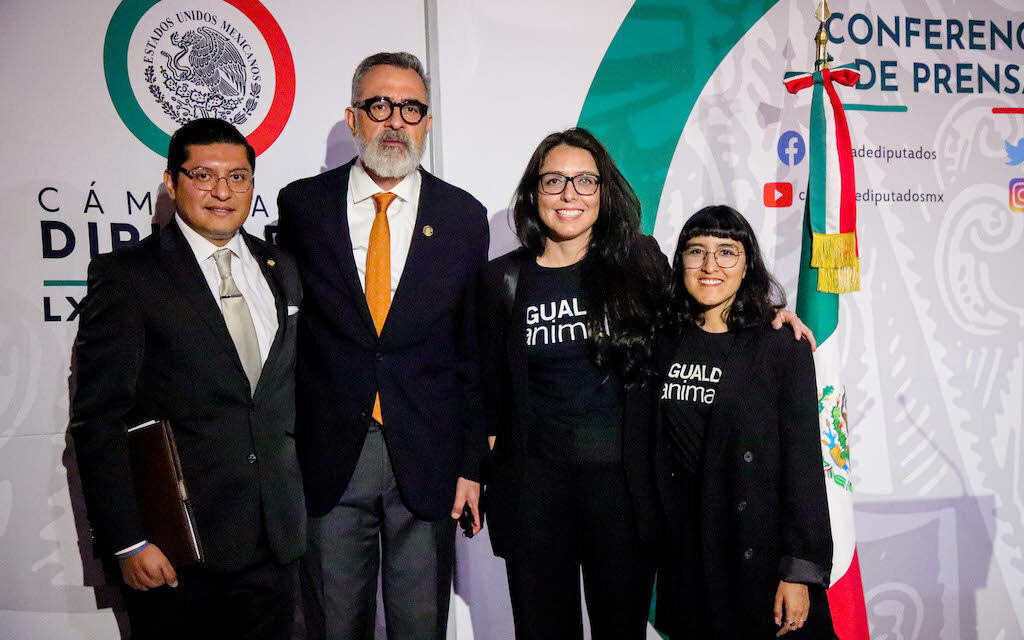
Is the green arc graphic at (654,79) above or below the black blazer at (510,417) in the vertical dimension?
above

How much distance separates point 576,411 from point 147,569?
1.25 metres

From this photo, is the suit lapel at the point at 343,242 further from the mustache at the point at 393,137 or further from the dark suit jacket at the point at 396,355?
the mustache at the point at 393,137

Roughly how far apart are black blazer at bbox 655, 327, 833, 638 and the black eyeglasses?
1241mm

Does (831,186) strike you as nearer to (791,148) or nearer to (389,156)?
(791,148)

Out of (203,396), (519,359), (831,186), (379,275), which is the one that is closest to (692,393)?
(519,359)

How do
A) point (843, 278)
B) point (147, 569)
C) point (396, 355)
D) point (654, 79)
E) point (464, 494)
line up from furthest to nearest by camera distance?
point (654, 79) < point (843, 278) < point (464, 494) < point (396, 355) < point (147, 569)

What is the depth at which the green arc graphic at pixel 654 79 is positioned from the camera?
2936 mm

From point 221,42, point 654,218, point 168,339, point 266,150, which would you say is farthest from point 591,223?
point 221,42

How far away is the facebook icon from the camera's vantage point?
3.04 metres

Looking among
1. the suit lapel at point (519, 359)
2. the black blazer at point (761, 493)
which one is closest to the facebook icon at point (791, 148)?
the black blazer at point (761, 493)

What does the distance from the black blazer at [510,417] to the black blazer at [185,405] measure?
0.61m

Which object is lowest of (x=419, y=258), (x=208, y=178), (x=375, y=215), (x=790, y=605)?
(x=790, y=605)

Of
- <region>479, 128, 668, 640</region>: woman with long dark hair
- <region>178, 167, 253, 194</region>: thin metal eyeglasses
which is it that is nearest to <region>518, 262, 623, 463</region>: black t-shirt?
<region>479, 128, 668, 640</region>: woman with long dark hair

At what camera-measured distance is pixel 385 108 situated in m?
2.04
